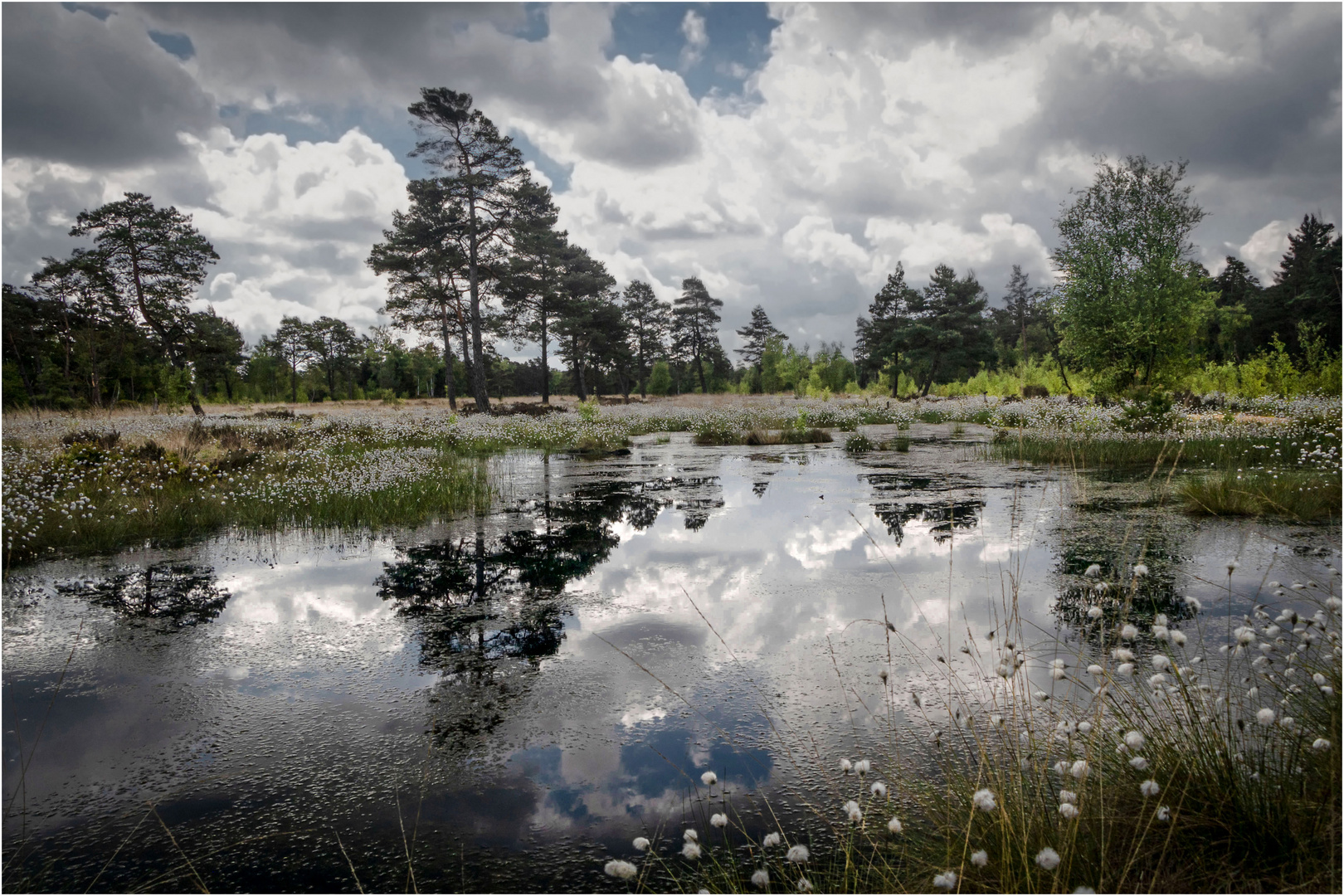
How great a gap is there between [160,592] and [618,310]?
127 ft

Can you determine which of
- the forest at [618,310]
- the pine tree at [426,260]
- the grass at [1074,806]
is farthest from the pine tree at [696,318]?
the grass at [1074,806]

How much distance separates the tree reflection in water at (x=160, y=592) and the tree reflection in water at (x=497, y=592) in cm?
133

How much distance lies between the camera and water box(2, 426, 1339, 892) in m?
2.62

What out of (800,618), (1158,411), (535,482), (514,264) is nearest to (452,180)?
(514,264)

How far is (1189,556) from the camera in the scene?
605 centimetres

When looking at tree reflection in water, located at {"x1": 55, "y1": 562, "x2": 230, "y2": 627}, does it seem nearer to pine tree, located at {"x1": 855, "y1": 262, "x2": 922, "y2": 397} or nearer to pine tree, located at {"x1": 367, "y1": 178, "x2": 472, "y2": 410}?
pine tree, located at {"x1": 367, "y1": 178, "x2": 472, "y2": 410}

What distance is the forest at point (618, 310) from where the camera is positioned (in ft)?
64.3

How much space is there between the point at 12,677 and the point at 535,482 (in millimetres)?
7966

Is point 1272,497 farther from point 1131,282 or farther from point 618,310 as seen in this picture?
point 618,310

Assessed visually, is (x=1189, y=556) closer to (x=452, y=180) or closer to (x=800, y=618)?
(x=800, y=618)

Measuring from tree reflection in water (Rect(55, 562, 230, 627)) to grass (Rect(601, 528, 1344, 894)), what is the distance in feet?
15.3

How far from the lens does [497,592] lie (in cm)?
572

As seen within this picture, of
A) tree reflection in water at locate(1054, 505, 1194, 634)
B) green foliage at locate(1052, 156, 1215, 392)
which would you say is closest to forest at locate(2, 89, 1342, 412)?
green foliage at locate(1052, 156, 1215, 392)

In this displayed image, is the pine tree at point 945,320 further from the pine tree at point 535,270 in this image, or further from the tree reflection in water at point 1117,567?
the tree reflection in water at point 1117,567
